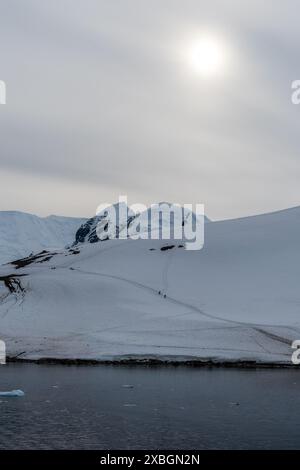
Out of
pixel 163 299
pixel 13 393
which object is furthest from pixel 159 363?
→ pixel 13 393

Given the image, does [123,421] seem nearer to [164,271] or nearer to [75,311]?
[75,311]

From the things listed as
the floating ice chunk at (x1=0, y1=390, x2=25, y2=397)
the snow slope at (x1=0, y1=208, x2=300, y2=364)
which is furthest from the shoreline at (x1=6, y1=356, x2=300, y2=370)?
the floating ice chunk at (x1=0, y1=390, x2=25, y2=397)

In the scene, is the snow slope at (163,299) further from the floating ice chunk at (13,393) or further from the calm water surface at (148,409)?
the floating ice chunk at (13,393)

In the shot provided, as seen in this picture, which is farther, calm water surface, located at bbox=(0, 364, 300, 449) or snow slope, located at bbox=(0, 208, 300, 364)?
snow slope, located at bbox=(0, 208, 300, 364)

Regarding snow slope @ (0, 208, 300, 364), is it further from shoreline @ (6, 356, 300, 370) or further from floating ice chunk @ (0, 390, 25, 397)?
floating ice chunk @ (0, 390, 25, 397)

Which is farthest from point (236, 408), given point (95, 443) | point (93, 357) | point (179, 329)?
point (179, 329)

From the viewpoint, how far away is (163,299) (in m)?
105

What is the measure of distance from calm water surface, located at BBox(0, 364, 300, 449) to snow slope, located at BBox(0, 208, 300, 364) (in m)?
9.83

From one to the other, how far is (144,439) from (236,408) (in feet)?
41.2

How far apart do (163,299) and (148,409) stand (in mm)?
52485

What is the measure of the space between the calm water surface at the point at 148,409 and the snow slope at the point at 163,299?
9830 millimetres

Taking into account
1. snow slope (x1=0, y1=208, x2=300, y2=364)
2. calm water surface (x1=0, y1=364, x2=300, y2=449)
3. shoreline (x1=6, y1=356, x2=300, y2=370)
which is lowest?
calm water surface (x1=0, y1=364, x2=300, y2=449)

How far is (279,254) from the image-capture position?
400 feet

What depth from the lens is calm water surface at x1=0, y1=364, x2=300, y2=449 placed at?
4197cm
